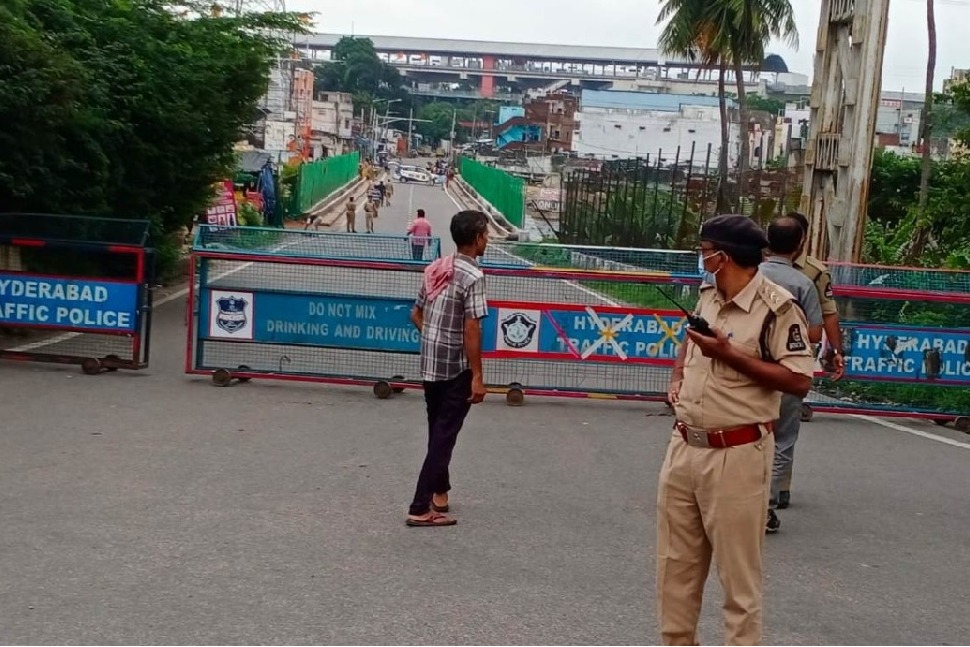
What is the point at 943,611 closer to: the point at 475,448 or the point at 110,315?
the point at 475,448

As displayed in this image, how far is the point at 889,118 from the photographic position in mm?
109062

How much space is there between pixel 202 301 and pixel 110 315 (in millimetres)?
1043

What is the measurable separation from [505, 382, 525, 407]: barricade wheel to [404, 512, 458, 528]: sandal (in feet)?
15.2

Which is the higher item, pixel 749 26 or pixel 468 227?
pixel 749 26

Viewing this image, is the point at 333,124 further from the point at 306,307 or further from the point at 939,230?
the point at 306,307

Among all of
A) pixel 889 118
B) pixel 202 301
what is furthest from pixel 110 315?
pixel 889 118

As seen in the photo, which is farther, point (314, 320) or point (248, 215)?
point (248, 215)

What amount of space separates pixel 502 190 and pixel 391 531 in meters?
48.8

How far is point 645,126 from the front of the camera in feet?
293

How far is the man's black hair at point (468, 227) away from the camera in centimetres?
691

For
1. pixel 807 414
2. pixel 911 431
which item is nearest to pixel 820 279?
pixel 807 414

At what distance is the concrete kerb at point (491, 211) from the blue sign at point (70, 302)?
1172 centimetres

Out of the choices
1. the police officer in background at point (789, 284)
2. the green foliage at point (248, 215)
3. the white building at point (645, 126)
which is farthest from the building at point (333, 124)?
the police officer in background at point (789, 284)

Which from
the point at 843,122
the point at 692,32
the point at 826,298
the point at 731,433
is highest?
the point at 692,32
